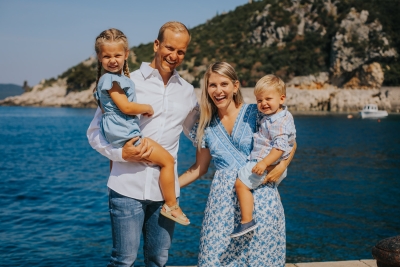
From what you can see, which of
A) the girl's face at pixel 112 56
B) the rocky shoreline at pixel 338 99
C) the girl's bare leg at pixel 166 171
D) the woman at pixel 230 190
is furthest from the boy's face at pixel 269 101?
the rocky shoreline at pixel 338 99

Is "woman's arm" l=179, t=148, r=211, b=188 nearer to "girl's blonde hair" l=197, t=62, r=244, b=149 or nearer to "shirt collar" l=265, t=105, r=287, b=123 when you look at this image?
"girl's blonde hair" l=197, t=62, r=244, b=149

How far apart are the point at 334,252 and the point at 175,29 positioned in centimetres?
772

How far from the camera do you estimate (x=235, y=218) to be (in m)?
2.96

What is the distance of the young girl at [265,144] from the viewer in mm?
2832

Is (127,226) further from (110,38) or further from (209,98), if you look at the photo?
(110,38)

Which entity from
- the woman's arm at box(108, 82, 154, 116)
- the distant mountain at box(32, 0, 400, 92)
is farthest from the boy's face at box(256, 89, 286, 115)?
the distant mountain at box(32, 0, 400, 92)

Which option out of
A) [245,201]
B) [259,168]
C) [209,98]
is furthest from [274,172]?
[209,98]

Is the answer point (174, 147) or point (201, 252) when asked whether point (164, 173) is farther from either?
point (201, 252)

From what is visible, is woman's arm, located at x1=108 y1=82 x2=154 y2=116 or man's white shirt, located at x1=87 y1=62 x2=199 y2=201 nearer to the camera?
woman's arm, located at x1=108 y1=82 x2=154 y2=116

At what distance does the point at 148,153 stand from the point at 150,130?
222mm

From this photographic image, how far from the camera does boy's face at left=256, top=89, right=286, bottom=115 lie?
9.53ft

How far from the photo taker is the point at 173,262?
845 cm

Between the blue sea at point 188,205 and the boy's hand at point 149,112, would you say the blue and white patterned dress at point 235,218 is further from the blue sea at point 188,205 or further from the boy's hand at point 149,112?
the blue sea at point 188,205

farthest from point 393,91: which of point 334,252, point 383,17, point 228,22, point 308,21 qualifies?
point 334,252
